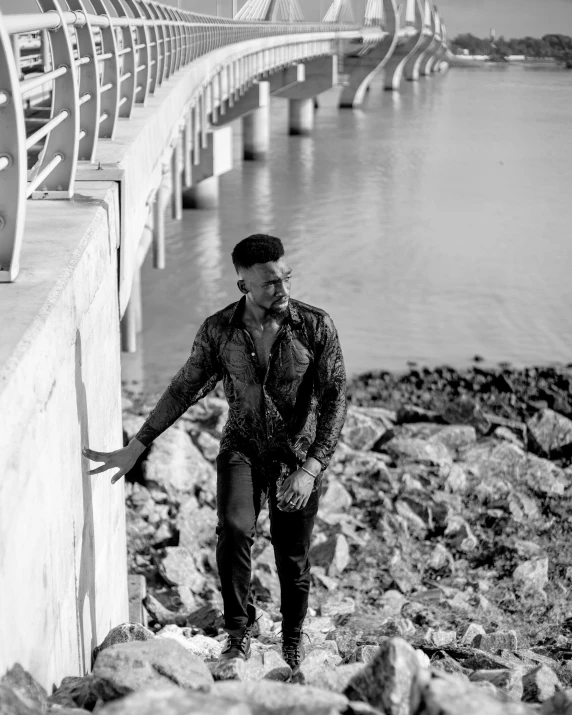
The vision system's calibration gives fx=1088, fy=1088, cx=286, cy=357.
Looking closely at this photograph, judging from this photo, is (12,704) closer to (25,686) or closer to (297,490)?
(25,686)

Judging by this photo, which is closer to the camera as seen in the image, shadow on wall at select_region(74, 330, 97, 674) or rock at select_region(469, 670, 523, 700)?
rock at select_region(469, 670, 523, 700)

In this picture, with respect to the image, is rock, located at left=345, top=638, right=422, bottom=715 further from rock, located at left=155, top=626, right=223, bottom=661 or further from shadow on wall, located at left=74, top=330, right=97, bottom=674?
rock, located at left=155, top=626, right=223, bottom=661

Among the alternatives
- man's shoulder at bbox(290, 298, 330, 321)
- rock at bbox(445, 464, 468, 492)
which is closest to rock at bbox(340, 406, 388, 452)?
rock at bbox(445, 464, 468, 492)

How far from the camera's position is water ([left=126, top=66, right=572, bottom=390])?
1730 centimetres

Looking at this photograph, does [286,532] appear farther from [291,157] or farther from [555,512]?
[291,157]

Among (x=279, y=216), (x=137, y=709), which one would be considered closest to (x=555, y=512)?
(x=137, y=709)

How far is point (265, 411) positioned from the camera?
361 cm

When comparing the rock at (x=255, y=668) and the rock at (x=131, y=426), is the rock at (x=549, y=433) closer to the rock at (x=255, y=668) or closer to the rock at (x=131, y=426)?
the rock at (x=131, y=426)

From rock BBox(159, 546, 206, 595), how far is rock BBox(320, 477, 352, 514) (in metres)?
1.46

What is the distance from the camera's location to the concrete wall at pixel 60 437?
2484 millimetres

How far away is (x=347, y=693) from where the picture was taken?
237 centimetres

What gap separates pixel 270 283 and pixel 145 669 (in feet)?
4.45

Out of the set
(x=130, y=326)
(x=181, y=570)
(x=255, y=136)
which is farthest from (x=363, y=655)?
(x=255, y=136)

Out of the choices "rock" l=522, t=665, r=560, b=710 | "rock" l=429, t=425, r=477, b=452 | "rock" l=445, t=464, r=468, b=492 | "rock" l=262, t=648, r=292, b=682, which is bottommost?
"rock" l=429, t=425, r=477, b=452
